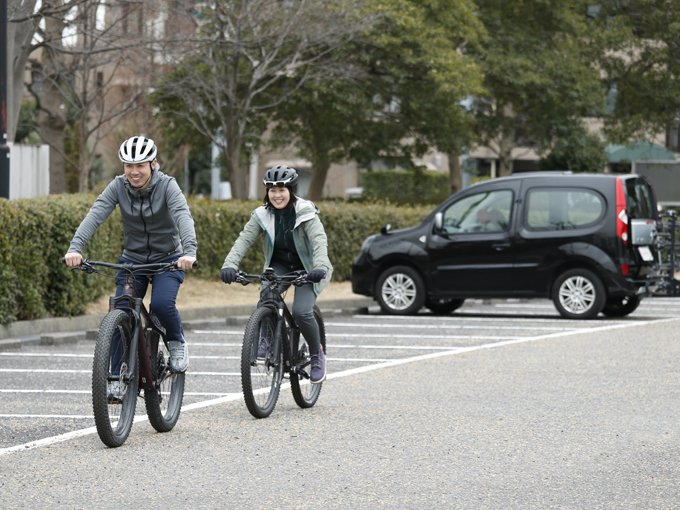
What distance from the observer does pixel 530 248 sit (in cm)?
1460

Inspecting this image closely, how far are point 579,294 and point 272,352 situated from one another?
7.86 meters

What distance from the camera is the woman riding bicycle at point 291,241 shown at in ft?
23.8

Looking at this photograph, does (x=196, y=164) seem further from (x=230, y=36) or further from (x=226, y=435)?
(x=226, y=435)

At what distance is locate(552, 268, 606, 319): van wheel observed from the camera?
46.5ft

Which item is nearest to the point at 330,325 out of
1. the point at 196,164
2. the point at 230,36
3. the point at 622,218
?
the point at 622,218

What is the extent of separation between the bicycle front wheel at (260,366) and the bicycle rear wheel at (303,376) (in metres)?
0.16

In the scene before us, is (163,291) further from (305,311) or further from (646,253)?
(646,253)

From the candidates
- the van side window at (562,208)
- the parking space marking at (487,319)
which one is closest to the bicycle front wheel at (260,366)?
the parking space marking at (487,319)

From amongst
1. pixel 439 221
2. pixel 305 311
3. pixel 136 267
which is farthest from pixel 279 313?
pixel 439 221

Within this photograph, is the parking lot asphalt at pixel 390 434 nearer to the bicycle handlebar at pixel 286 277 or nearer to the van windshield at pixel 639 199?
the bicycle handlebar at pixel 286 277

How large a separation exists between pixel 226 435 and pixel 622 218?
28.3 ft

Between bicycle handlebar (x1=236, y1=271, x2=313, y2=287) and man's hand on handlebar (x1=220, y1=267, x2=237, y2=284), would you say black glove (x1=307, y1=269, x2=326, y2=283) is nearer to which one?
bicycle handlebar (x1=236, y1=271, x2=313, y2=287)

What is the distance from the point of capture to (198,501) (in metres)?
5.01

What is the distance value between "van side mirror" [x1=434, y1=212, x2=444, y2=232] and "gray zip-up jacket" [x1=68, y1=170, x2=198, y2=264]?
8784 mm
